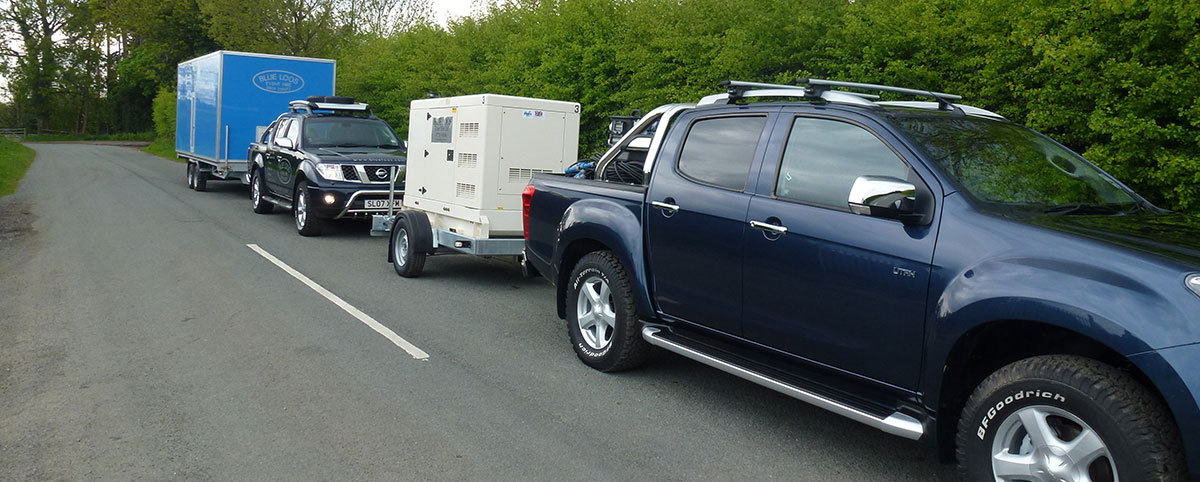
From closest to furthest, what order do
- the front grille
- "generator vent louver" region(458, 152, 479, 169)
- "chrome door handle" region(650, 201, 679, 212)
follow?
"chrome door handle" region(650, 201, 679, 212), "generator vent louver" region(458, 152, 479, 169), the front grille

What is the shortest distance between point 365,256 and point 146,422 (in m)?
6.72

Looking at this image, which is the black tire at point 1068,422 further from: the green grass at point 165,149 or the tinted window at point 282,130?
the green grass at point 165,149

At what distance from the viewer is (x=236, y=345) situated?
681cm

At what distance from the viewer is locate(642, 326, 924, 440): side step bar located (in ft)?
13.3

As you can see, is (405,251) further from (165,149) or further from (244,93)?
(165,149)

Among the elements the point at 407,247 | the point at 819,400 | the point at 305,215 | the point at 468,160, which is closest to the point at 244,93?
the point at 305,215

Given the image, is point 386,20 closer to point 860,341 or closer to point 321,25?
point 321,25

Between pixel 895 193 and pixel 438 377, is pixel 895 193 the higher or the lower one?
the higher one

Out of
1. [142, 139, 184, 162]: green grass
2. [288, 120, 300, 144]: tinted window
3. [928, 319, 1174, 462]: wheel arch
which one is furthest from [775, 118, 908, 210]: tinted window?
[142, 139, 184, 162]: green grass

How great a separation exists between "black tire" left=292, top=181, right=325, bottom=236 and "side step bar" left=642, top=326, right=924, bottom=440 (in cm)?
891

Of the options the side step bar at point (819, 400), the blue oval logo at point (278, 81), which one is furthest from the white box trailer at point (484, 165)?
the blue oval logo at point (278, 81)

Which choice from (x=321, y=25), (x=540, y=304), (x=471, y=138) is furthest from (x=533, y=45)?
(x=321, y=25)

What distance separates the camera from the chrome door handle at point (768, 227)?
188 inches

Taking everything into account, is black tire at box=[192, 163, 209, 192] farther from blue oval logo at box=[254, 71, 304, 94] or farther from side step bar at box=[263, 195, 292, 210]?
side step bar at box=[263, 195, 292, 210]
